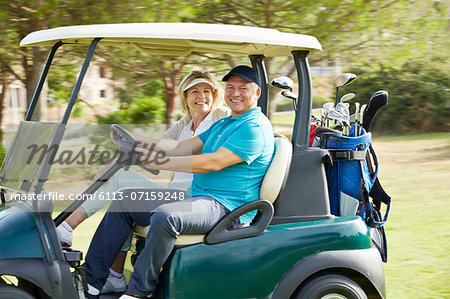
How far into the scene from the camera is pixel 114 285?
302 cm

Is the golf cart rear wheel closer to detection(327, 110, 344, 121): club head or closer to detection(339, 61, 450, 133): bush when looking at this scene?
detection(327, 110, 344, 121): club head

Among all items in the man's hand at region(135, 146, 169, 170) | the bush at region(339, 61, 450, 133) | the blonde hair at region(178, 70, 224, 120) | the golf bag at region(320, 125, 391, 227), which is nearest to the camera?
the man's hand at region(135, 146, 169, 170)

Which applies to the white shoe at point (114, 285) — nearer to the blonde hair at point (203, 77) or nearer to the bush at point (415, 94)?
the blonde hair at point (203, 77)

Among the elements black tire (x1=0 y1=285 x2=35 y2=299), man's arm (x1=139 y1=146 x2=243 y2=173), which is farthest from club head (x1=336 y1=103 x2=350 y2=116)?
black tire (x1=0 y1=285 x2=35 y2=299)

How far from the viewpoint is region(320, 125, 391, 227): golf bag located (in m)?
3.16

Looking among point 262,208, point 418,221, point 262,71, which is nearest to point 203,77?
point 262,71

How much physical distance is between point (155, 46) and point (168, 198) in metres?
0.91

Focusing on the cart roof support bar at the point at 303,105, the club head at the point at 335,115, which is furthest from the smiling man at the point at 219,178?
the club head at the point at 335,115

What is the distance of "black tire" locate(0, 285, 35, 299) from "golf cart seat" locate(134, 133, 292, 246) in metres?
0.70

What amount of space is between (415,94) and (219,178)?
13495mm

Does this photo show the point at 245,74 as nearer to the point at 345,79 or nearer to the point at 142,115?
the point at 345,79

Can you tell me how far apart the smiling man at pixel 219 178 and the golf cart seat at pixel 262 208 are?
0.04 metres

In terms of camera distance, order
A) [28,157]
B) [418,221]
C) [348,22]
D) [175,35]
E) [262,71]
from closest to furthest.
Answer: [175,35], [28,157], [262,71], [418,221], [348,22]

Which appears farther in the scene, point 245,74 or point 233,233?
point 245,74
